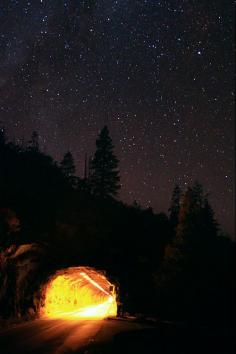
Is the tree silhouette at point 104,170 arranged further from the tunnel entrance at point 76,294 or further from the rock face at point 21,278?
the rock face at point 21,278

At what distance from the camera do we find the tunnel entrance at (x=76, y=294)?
140 feet

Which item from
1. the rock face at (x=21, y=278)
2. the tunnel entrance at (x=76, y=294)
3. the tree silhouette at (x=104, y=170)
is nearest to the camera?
the rock face at (x=21, y=278)

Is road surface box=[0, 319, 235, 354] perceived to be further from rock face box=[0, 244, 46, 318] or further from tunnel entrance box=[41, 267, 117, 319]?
tunnel entrance box=[41, 267, 117, 319]

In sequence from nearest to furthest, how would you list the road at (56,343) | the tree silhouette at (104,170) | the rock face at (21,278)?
the road at (56,343)
the rock face at (21,278)
the tree silhouette at (104,170)

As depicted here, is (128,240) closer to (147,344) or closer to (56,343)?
(56,343)

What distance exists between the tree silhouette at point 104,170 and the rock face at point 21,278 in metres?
25.3

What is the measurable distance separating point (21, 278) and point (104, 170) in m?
30.4

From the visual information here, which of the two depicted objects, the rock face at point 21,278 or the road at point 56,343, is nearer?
the road at point 56,343

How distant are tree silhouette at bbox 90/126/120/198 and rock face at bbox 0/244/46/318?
82.9 ft

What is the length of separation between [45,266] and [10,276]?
6503 mm

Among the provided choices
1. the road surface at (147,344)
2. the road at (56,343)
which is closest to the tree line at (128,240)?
the road at (56,343)

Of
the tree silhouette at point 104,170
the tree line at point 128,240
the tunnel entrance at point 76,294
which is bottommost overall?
the tunnel entrance at point 76,294

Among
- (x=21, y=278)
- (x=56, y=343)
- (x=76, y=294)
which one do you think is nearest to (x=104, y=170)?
(x=76, y=294)

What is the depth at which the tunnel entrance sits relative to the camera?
140ft
